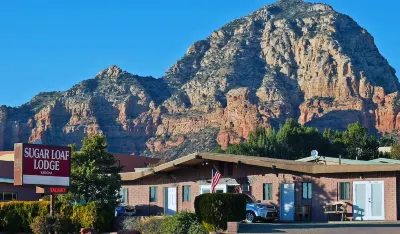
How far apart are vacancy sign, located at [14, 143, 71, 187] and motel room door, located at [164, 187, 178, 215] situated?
10.9m

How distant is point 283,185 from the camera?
42.1m

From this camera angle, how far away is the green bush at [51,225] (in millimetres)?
35781

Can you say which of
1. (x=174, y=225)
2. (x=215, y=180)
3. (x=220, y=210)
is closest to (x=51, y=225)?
(x=174, y=225)

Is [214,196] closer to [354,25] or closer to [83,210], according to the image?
[83,210]

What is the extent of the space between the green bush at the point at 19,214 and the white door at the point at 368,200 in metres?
15.4

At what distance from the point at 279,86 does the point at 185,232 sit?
15745 centimetres

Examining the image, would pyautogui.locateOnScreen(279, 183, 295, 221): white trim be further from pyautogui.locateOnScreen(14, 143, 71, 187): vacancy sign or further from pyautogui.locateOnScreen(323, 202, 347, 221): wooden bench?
pyautogui.locateOnScreen(14, 143, 71, 187): vacancy sign

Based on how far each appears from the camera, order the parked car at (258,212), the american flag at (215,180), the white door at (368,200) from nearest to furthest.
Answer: the white door at (368,200)
the parked car at (258,212)
the american flag at (215,180)

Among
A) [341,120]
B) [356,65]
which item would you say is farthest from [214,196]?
[356,65]

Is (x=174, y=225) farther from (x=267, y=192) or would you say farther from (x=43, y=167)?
(x=267, y=192)

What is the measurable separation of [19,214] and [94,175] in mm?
4470

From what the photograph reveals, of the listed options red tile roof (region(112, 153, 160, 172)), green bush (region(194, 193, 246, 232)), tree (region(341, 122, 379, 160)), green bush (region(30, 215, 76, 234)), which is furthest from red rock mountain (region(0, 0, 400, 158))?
green bush (region(194, 193, 246, 232))

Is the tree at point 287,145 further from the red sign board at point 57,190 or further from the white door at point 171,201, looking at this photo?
the red sign board at point 57,190

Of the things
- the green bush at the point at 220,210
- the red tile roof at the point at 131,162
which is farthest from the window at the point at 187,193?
the red tile roof at the point at 131,162
